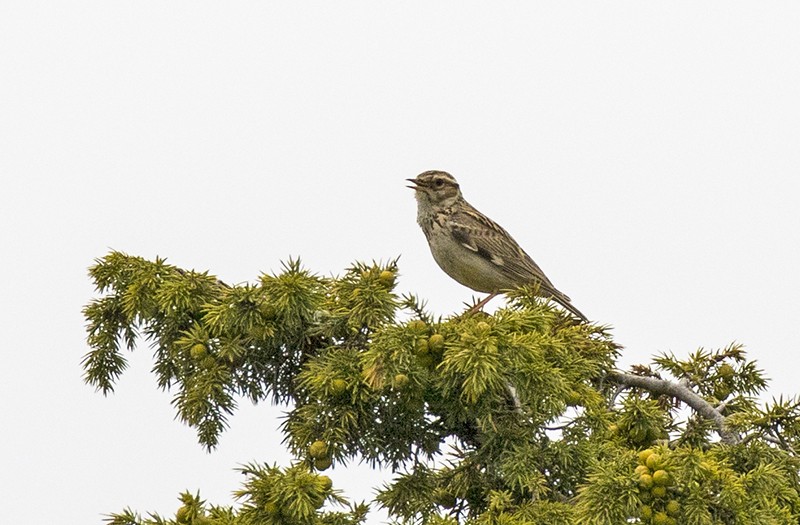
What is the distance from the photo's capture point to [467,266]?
11.4 m

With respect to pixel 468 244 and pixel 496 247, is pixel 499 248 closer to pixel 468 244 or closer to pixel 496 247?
pixel 496 247

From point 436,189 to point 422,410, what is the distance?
24.5ft

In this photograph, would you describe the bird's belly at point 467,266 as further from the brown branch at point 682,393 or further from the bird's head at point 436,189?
the brown branch at point 682,393

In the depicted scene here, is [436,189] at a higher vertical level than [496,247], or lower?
higher

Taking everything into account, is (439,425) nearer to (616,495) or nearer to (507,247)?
(616,495)

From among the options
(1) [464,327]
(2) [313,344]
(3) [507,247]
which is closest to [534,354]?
(1) [464,327]

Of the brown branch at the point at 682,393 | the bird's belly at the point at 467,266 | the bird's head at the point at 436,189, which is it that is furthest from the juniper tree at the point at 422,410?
the bird's head at the point at 436,189

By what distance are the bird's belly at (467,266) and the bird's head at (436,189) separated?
79 cm

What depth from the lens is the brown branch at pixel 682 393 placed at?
5.69m

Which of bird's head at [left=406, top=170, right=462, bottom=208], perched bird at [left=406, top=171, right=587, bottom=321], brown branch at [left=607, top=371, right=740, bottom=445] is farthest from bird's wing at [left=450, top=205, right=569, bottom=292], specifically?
brown branch at [left=607, top=371, right=740, bottom=445]

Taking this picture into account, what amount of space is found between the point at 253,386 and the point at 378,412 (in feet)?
2.44

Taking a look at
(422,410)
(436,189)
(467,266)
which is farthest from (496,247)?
(422,410)

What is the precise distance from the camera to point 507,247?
12156 mm

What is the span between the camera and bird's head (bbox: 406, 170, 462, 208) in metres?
12.3
